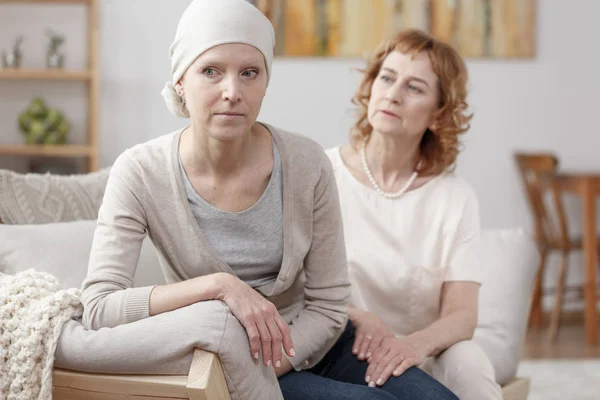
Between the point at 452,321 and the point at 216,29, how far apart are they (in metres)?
0.86

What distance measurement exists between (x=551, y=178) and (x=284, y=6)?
158 centimetres

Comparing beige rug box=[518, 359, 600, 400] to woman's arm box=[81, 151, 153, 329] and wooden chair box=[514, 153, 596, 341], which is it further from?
woman's arm box=[81, 151, 153, 329]

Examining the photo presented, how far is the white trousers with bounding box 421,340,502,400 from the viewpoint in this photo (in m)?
1.81

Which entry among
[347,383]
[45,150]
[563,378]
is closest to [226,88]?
[347,383]

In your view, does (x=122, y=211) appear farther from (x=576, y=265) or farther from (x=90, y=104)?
(x=576, y=265)

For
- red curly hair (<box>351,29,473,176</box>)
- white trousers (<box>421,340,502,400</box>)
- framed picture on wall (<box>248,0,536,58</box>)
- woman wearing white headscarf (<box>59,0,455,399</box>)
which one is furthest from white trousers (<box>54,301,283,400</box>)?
framed picture on wall (<box>248,0,536,58</box>)

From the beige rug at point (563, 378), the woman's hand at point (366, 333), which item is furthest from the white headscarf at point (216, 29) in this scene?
the beige rug at point (563, 378)

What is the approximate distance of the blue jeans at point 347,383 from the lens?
5.23ft

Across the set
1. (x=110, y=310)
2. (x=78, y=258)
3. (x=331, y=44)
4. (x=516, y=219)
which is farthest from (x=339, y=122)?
(x=110, y=310)

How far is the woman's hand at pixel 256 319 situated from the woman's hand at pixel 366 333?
367mm

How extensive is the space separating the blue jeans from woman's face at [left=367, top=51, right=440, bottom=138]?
55 centimetres

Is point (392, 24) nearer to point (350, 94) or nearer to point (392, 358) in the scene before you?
point (350, 94)

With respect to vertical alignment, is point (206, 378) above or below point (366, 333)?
above

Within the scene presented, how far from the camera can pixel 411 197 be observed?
2203mm
